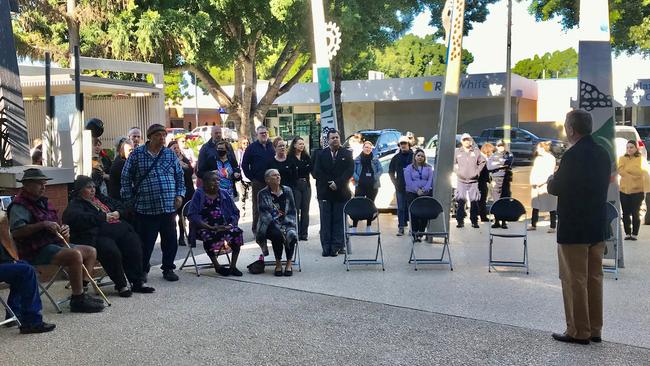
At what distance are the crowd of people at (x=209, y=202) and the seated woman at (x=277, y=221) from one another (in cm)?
1

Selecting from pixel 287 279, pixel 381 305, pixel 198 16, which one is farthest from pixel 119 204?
pixel 198 16

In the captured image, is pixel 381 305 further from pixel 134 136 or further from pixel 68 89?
pixel 68 89

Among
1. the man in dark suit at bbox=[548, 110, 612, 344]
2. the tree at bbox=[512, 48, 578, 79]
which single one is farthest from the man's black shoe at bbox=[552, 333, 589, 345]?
the tree at bbox=[512, 48, 578, 79]

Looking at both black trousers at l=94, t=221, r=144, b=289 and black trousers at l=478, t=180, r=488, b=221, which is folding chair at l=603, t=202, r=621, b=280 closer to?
black trousers at l=478, t=180, r=488, b=221

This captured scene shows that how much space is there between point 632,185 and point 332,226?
5.31 m

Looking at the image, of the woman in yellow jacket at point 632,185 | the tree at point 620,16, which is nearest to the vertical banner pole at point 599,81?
the woman in yellow jacket at point 632,185

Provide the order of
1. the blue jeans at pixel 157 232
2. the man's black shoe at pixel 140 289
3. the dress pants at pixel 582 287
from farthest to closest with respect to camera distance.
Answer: the blue jeans at pixel 157 232
the man's black shoe at pixel 140 289
the dress pants at pixel 582 287

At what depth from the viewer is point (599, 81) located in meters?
9.24

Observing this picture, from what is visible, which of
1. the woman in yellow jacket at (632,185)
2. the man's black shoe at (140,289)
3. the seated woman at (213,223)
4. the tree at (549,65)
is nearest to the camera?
the man's black shoe at (140,289)

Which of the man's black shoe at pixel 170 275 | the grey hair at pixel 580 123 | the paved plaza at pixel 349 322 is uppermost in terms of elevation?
the grey hair at pixel 580 123

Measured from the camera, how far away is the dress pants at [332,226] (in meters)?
10.1

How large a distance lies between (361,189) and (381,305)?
17.2 ft

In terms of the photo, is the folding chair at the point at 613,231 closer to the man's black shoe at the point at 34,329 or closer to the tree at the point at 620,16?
the man's black shoe at the point at 34,329

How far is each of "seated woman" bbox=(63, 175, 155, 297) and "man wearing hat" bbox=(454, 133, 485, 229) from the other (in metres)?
6.95
